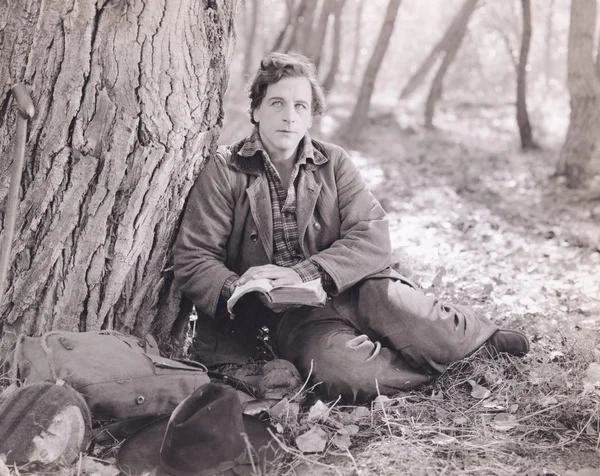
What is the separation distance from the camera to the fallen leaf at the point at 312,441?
2596 mm

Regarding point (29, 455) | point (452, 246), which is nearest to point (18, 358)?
point (29, 455)

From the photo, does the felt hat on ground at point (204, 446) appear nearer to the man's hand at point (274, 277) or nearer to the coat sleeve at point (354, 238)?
the man's hand at point (274, 277)

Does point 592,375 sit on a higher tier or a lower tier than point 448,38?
lower

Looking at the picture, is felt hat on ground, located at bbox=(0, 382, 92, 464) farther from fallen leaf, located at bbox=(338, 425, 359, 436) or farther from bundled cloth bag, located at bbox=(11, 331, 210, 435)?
fallen leaf, located at bbox=(338, 425, 359, 436)

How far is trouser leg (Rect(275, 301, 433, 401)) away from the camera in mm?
2996

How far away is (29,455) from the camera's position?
228 cm

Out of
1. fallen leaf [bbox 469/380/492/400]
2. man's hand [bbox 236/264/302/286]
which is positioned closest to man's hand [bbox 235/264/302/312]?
man's hand [bbox 236/264/302/286]

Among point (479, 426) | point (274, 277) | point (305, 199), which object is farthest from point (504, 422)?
point (305, 199)

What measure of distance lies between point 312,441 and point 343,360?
0.50m

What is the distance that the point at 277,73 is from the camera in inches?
132

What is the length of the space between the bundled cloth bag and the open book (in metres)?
0.45

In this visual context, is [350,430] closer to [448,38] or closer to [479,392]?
[479,392]

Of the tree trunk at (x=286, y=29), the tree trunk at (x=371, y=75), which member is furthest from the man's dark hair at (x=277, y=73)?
the tree trunk at (x=286, y=29)

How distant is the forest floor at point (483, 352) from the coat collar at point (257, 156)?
4.36 feet
